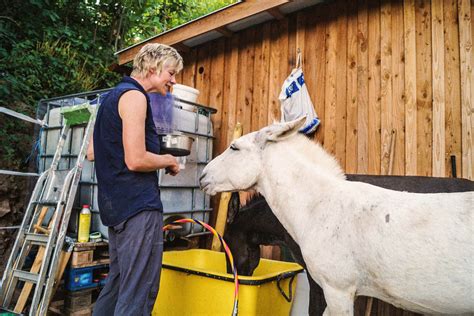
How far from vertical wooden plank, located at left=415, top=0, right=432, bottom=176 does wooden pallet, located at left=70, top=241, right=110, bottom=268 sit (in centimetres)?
319

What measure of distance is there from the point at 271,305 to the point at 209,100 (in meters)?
2.97

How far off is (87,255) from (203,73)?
2943 mm

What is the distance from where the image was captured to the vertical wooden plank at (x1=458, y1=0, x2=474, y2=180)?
2869 mm

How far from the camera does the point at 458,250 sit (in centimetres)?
156

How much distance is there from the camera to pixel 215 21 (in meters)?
4.11

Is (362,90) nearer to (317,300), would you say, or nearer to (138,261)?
(317,300)

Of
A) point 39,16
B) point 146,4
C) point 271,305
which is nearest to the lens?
point 271,305

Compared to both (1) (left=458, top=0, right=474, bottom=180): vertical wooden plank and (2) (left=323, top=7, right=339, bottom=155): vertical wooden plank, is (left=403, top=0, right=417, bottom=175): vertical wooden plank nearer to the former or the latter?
(1) (left=458, top=0, right=474, bottom=180): vertical wooden plank

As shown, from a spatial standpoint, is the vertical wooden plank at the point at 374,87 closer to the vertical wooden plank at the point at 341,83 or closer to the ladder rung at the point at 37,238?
the vertical wooden plank at the point at 341,83

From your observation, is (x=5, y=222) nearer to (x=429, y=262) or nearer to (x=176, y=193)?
(x=176, y=193)

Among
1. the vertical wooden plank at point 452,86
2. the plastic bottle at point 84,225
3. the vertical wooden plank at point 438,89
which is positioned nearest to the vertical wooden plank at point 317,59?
the vertical wooden plank at point 438,89

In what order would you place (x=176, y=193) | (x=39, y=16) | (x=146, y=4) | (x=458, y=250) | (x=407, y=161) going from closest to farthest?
(x=458, y=250)
(x=407, y=161)
(x=176, y=193)
(x=39, y=16)
(x=146, y=4)

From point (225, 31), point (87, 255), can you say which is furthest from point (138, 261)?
point (225, 31)

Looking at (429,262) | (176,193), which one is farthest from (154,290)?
(176,193)
